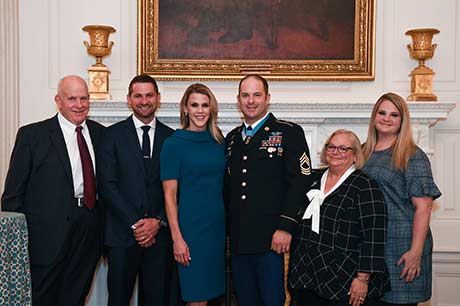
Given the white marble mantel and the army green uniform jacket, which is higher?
the white marble mantel

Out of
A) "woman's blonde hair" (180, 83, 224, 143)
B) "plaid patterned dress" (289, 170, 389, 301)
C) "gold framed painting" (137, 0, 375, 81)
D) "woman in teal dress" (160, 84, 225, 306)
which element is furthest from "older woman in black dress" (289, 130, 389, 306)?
Answer: "gold framed painting" (137, 0, 375, 81)

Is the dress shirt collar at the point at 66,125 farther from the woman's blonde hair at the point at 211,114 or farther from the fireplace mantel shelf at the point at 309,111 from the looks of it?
the fireplace mantel shelf at the point at 309,111

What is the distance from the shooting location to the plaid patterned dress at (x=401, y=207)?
9.57 ft

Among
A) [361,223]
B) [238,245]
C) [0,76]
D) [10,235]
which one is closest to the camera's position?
[10,235]

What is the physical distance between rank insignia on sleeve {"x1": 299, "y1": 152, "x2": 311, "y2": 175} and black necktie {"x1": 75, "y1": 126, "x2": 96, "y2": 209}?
1.16m

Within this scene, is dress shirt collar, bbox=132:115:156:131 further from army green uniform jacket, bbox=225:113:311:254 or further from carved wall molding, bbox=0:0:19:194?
carved wall molding, bbox=0:0:19:194

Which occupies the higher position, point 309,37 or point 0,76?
point 309,37

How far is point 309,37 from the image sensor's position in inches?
180

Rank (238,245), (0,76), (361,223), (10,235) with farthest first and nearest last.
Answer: (0,76)
(238,245)
(361,223)
(10,235)

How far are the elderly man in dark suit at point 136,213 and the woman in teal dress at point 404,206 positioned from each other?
1.17 metres

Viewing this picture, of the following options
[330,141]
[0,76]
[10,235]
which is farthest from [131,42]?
[10,235]

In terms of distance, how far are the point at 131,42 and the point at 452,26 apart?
2496 mm

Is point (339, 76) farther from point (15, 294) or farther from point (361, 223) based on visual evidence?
point (15, 294)

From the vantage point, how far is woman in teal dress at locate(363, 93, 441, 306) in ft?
9.54
